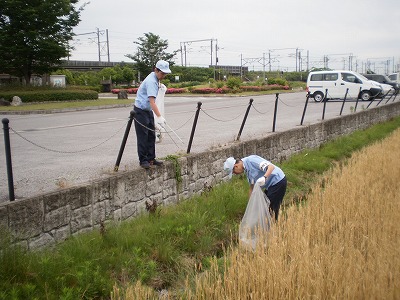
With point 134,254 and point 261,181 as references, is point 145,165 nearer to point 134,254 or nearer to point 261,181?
point 134,254

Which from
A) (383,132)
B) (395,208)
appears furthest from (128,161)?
(383,132)

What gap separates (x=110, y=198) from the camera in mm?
5816

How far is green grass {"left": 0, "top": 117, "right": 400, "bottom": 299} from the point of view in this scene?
4141 millimetres

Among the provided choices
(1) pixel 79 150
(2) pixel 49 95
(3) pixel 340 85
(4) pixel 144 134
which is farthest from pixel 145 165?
(2) pixel 49 95

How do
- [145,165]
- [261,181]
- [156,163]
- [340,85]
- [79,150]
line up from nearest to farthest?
[261,181] < [145,165] < [156,163] < [79,150] < [340,85]

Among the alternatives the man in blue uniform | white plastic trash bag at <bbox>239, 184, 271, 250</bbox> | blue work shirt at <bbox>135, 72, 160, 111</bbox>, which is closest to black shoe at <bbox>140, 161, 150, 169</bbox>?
the man in blue uniform

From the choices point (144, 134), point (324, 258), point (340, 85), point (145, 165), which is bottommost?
point (324, 258)

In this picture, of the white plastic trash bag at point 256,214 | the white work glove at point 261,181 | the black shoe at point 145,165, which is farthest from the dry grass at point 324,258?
the black shoe at point 145,165

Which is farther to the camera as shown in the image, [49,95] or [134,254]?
[49,95]

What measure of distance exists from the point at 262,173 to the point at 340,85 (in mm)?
22786

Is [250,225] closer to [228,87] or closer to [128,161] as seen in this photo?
[128,161]

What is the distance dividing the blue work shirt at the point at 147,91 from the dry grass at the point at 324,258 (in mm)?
2652

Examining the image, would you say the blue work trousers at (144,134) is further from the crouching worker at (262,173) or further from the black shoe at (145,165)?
the crouching worker at (262,173)

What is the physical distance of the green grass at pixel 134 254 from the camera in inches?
163
